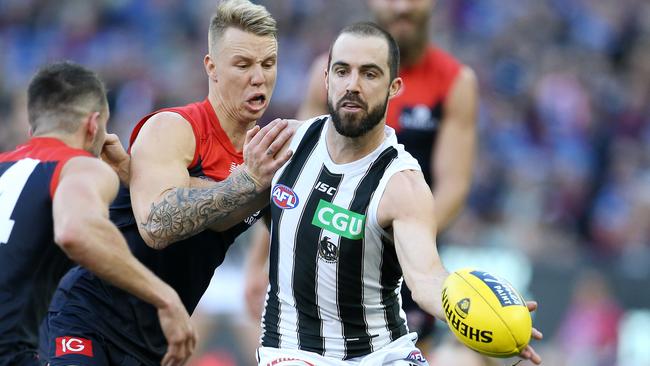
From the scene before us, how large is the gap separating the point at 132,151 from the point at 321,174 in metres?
1.06

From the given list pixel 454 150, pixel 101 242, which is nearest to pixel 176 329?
pixel 101 242

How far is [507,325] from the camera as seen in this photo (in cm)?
542

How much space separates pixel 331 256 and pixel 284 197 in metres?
0.43

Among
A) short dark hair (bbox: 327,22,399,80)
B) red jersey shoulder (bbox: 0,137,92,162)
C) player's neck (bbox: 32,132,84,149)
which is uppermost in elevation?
short dark hair (bbox: 327,22,399,80)

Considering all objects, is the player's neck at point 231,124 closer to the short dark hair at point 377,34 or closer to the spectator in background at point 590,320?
the short dark hair at point 377,34

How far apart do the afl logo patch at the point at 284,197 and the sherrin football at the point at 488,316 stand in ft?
3.98

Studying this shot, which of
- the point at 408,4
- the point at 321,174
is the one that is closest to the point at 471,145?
the point at 408,4

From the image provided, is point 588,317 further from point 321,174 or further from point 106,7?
point 106,7

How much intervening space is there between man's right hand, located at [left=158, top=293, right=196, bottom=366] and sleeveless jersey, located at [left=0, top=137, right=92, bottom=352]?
2.25 ft

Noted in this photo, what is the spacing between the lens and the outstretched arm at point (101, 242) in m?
5.20

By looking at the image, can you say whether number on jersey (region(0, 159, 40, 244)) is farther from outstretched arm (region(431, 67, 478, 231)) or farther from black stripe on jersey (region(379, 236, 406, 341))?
outstretched arm (region(431, 67, 478, 231))

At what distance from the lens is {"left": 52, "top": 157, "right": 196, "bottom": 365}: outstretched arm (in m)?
5.20

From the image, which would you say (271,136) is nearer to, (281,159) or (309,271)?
(281,159)

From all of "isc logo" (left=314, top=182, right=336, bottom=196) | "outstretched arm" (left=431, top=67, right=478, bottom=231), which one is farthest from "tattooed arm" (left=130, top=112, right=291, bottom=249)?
"outstretched arm" (left=431, top=67, right=478, bottom=231)
